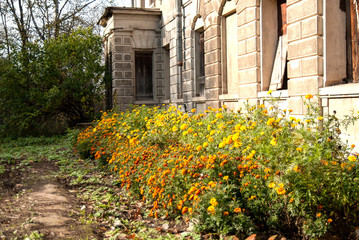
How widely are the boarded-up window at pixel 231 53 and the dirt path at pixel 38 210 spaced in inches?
188

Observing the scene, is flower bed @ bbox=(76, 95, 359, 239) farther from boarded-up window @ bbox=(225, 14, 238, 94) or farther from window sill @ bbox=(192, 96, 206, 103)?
window sill @ bbox=(192, 96, 206, 103)

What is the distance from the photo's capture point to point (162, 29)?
14.0m

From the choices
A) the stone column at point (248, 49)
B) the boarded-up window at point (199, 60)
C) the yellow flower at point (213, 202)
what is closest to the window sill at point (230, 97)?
the stone column at point (248, 49)

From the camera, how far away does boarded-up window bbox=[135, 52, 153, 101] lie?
1475 centimetres

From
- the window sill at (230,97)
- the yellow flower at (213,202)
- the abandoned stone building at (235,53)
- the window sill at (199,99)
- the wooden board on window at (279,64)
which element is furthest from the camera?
the window sill at (199,99)

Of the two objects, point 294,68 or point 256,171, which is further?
point 294,68

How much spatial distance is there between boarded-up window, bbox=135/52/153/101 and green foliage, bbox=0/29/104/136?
5.49 feet

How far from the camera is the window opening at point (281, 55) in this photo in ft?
22.8

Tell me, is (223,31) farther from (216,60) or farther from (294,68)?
(294,68)

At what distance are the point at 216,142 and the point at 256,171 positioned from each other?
888mm

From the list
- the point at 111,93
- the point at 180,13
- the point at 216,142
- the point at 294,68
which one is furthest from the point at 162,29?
the point at 216,142

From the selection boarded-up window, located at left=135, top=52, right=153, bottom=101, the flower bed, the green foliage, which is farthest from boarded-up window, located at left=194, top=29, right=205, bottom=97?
the flower bed

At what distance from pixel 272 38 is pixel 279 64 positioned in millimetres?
637

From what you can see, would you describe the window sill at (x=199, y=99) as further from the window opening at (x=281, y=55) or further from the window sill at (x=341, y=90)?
the window sill at (x=341, y=90)
